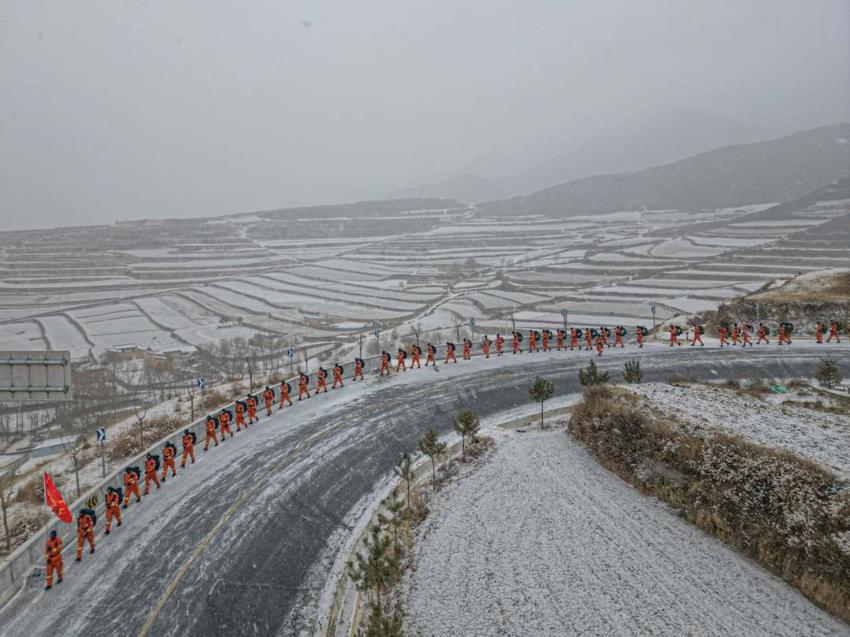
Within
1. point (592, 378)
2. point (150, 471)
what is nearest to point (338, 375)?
point (150, 471)

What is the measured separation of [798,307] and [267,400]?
1309 inches

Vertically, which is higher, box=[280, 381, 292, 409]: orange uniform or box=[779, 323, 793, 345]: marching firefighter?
box=[779, 323, 793, 345]: marching firefighter

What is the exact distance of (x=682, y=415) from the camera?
53.1 ft

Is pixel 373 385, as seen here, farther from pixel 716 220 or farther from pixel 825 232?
pixel 716 220

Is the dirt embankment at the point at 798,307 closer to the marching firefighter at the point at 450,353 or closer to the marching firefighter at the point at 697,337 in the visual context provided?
the marching firefighter at the point at 697,337

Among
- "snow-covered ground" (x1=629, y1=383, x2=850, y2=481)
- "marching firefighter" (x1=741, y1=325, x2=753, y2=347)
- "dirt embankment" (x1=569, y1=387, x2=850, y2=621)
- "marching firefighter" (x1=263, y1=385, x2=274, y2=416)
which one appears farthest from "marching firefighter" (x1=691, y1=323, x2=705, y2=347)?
"marching firefighter" (x1=263, y1=385, x2=274, y2=416)

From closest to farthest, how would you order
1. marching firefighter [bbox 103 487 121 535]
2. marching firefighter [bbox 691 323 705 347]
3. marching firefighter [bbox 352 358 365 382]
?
1. marching firefighter [bbox 103 487 121 535]
2. marching firefighter [bbox 352 358 365 382]
3. marching firefighter [bbox 691 323 705 347]

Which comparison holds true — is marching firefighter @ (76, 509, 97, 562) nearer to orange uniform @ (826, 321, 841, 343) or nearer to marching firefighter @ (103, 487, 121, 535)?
marching firefighter @ (103, 487, 121, 535)

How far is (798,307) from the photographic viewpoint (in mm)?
33906

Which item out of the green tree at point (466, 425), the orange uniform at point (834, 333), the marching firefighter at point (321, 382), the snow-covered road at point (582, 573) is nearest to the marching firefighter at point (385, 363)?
the marching firefighter at point (321, 382)

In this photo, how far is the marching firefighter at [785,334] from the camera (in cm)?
2975

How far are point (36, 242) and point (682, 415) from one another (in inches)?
5595

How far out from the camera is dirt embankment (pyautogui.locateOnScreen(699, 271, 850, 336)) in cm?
3300

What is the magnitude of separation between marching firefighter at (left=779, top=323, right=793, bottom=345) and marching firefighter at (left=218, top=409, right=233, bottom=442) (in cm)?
2951
